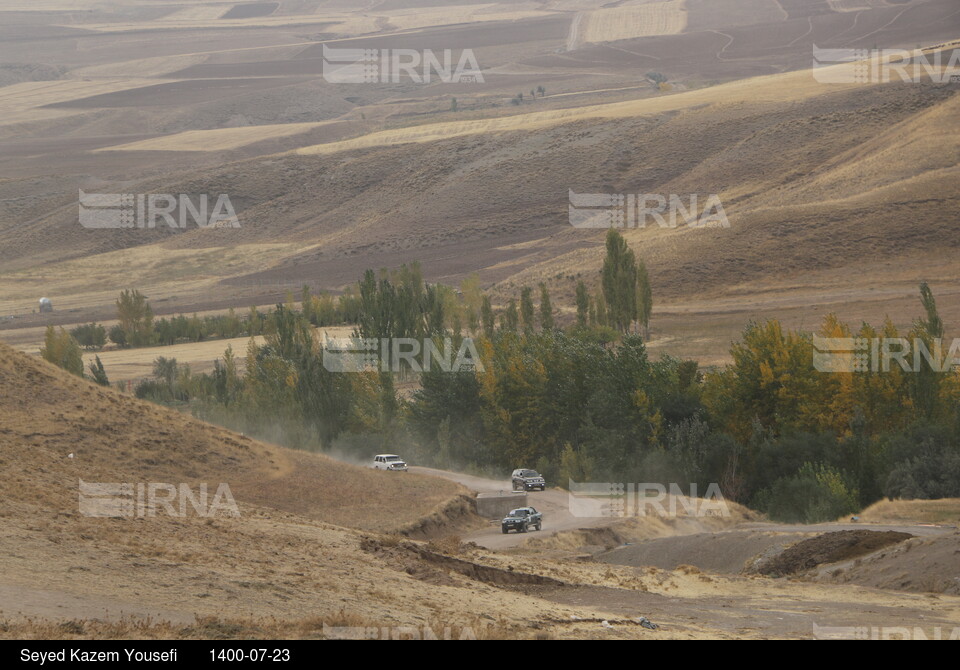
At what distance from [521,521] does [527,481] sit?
29.2 ft

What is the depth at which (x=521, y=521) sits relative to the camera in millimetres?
34812

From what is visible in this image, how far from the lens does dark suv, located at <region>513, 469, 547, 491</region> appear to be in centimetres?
4356

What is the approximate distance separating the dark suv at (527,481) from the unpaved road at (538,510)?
35 cm

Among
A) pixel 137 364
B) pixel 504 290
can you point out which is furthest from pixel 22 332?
pixel 504 290

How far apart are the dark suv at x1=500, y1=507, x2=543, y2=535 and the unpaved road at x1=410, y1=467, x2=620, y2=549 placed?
0.26m

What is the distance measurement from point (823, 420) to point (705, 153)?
305ft

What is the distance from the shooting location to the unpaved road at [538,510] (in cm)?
3347

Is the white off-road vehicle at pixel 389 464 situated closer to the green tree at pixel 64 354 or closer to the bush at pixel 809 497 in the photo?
the bush at pixel 809 497
